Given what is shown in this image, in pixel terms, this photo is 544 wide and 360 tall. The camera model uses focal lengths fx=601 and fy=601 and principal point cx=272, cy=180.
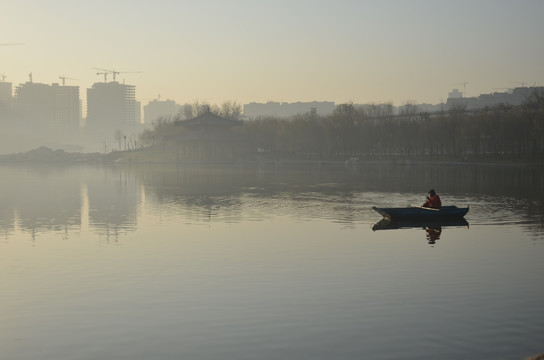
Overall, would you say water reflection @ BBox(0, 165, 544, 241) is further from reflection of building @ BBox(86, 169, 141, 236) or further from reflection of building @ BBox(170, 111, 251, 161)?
reflection of building @ BBox(170, 111, 251, 161)

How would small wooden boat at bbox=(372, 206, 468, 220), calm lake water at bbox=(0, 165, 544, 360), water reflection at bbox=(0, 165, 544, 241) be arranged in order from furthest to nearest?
water reflection at bbox=(0, 165, 544, 241)
small wooden boat at bbox=(372, 206, 468, 220)
calm lake water at bbox=(0, 165, 544, 360)

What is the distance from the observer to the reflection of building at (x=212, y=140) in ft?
361

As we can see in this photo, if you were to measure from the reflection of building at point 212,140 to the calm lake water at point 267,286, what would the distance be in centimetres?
8088

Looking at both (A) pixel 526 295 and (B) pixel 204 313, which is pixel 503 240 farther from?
(B) pixel 204 313

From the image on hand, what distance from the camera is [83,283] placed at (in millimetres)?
14773

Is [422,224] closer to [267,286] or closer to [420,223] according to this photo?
[420,223]

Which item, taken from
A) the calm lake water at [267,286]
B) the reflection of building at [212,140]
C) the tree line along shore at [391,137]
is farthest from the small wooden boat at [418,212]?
the reflection of building at [212,140]

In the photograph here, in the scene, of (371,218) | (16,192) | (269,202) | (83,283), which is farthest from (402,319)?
(16,192)

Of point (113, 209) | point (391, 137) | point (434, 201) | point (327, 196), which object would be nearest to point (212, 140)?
point (391, 137)

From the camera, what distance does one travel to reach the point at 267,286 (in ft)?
47.3

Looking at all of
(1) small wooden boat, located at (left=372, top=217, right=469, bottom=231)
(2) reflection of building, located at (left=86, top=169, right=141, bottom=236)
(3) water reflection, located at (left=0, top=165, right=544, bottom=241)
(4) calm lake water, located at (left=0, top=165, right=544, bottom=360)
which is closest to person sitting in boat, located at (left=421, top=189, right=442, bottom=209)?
(1) small wooden boat, located at (left=372, top=217, right=469, bottom=231)

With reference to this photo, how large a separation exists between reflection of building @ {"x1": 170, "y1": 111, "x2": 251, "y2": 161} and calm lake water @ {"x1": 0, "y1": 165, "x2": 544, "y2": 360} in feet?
265

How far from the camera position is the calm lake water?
10312 mm

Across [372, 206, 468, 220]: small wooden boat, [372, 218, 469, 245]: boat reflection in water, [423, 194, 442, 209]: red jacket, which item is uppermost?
[423, 194, 442, 209]: red jacket
